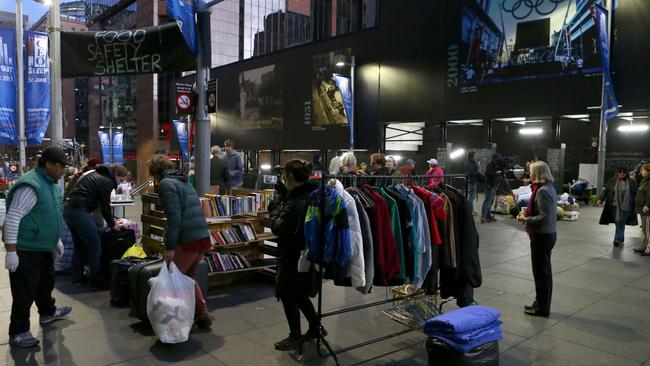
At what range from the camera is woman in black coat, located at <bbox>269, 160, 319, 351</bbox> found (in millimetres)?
4156

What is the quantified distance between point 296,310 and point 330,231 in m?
0.98

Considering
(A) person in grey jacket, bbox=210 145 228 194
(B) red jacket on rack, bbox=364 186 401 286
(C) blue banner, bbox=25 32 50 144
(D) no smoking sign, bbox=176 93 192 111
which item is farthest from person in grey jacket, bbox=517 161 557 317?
(C) blue banner, bbox=25 32 50 144

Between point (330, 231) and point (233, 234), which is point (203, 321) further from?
point (330, 231)

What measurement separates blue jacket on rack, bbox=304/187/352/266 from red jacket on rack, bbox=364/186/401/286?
0.39 meters

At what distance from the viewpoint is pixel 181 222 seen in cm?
464

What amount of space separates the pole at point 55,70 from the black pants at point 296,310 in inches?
196

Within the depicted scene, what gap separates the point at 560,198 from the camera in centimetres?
1520

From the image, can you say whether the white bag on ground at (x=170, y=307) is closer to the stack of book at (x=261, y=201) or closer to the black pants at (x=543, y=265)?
the stack of book at (x=261, y=201)

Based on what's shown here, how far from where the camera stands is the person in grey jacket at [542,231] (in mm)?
5383

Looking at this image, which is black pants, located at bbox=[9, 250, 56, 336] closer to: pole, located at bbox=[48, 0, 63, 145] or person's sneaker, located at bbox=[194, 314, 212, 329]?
person's sneaker, located at bbox=[194, 314, 212, 329]

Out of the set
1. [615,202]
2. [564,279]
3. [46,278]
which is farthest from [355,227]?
[615,202]

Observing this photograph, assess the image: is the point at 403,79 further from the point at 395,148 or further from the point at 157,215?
the point at 157,215

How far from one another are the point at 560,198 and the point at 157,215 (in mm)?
12965

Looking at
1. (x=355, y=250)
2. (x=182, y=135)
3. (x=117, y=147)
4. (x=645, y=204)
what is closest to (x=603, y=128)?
(x=645, y=204)
